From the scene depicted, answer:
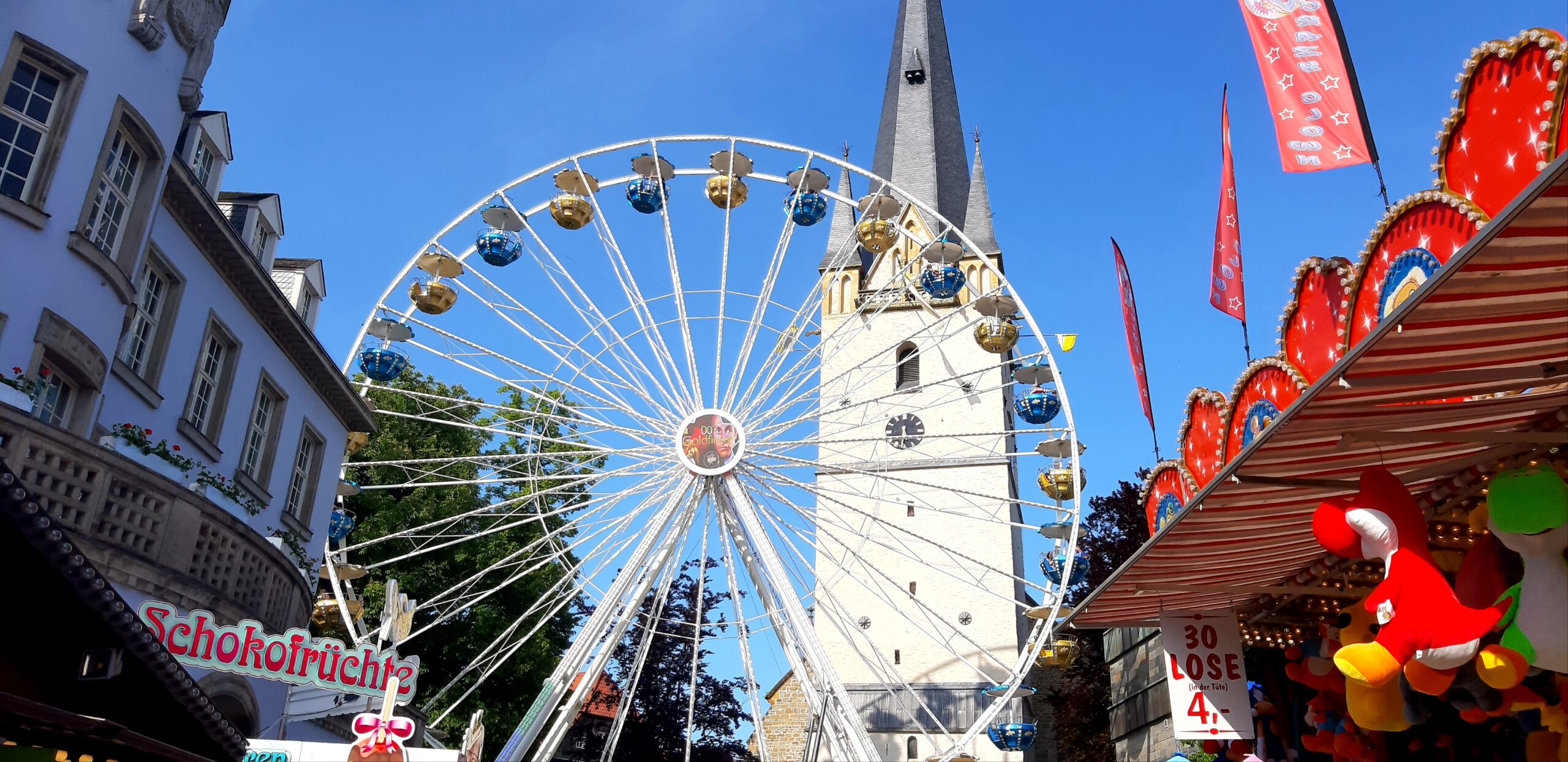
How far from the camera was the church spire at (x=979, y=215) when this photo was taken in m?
40.4

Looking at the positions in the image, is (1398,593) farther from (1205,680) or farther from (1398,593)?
(1205,680)

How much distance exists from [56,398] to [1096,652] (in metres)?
20.1

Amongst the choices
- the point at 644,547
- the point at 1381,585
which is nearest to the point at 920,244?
the point at 644,547

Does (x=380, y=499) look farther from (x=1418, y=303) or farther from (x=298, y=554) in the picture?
(x=1418, y=303)

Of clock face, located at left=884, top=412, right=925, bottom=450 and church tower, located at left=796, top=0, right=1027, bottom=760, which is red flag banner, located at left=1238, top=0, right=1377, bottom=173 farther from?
clock face, located at left=884, top=412, right=925, bottom=450

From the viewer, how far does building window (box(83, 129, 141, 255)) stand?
1072 centimetres

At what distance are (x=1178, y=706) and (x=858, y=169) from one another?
39.7 feet

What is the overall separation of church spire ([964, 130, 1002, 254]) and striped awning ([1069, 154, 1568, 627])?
32300 millimetres

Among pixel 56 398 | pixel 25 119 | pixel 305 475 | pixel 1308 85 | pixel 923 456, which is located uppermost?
pixel 923 456

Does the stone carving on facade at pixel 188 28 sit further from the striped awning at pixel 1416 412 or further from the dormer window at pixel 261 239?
the striped awning at pixel 1416 412

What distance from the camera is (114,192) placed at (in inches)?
435

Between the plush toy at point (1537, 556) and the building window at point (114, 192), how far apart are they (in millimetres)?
10413

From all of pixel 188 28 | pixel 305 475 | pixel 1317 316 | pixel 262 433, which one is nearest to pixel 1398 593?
pixel 1317 316

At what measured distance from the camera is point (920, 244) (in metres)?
20.2
